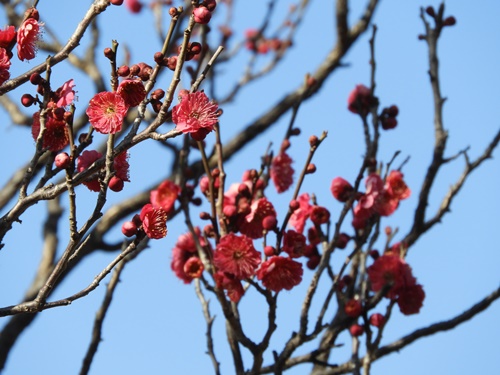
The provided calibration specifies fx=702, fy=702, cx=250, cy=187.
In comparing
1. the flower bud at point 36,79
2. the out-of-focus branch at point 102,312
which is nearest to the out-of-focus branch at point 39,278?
the out-of-focus branch at point 102,312

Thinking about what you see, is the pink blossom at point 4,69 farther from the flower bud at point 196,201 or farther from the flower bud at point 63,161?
the flower bud at point 196,201

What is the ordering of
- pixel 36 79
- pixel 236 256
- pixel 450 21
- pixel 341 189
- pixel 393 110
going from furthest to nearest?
pixel 450 21 → pixel 393 110 → pixel 341 189 → pixel 236 256 → pixel 36 79

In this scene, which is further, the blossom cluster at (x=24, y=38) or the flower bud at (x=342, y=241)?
the flower bud at (x=342, y=241)

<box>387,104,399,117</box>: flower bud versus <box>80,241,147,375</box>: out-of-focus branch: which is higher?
<box>387,104,399,117</box>: flower bud

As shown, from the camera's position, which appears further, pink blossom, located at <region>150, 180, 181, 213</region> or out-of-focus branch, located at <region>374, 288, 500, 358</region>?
pink blossom, located at <region>150, 180, 181, 213</region>

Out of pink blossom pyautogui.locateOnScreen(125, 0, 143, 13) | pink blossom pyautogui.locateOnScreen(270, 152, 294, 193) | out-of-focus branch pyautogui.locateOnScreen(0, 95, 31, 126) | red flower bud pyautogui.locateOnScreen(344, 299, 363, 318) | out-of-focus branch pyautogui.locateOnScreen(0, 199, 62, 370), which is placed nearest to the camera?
red flower bud pyautogui.locateOnScreen(344, 299, 363, 318)

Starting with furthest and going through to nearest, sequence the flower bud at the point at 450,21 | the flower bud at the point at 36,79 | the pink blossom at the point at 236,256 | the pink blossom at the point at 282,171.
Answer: the flower bud at the point at 450,21, the pink blossom at the point at 282,171, the pink blossom at the point at 236,256, the flower bud at the point at 36,79

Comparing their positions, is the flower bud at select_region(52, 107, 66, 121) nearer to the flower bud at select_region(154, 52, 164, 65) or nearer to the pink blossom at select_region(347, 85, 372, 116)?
the flower bud at select_region(154, 52, 164, 65)

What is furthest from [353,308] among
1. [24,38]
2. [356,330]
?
[24,38]

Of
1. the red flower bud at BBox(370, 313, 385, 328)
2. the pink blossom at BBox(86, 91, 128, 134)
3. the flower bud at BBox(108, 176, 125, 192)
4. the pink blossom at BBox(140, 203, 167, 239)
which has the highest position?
the pink blossom at BBox(86, 91, 128, 134)

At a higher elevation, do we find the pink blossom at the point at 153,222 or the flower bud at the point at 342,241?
the flower bud at the point at 342,241

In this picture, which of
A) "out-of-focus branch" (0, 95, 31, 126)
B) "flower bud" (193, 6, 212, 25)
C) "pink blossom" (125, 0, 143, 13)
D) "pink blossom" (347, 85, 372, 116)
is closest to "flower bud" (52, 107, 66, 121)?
"flower bud" (193, 6, 212, 25)

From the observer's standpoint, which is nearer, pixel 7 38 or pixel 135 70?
pixel 135 70

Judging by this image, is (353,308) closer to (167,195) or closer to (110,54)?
(167,195)
